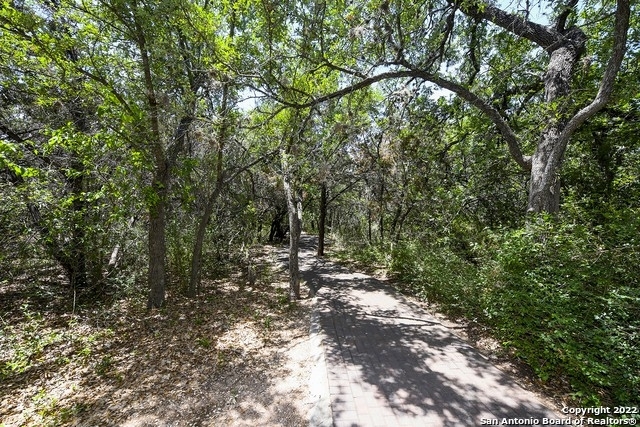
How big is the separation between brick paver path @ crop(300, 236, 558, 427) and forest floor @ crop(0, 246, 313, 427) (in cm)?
64

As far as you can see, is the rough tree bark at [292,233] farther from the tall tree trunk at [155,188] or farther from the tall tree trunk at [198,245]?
the tall tree trunk at [155,188]

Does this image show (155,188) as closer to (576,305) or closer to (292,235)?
(292,235)

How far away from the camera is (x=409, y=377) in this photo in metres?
3.95

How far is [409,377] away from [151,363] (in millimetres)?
4435

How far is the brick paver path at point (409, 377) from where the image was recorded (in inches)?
125

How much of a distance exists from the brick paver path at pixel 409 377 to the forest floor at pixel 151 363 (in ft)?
2.11

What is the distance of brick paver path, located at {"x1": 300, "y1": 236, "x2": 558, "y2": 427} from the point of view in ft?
10.4

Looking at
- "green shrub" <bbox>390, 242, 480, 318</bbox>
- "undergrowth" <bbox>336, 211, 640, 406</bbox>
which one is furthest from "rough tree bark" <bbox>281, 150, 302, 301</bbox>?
"undergrowth" <bbox>336, 211, 640, 406</bbox>

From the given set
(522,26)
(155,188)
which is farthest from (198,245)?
(522,26)

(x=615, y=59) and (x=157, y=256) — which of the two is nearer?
(x=615, y=59)

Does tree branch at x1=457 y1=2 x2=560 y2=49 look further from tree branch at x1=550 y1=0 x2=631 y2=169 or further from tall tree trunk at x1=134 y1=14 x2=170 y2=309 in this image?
tall tree trunk at x1=134 y1=14 x2=170 y2=309

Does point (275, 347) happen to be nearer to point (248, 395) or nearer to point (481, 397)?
point (248, 395)

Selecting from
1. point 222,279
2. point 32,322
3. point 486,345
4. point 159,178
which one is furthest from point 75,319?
point 486,345

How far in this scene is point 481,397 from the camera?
3463 mm
